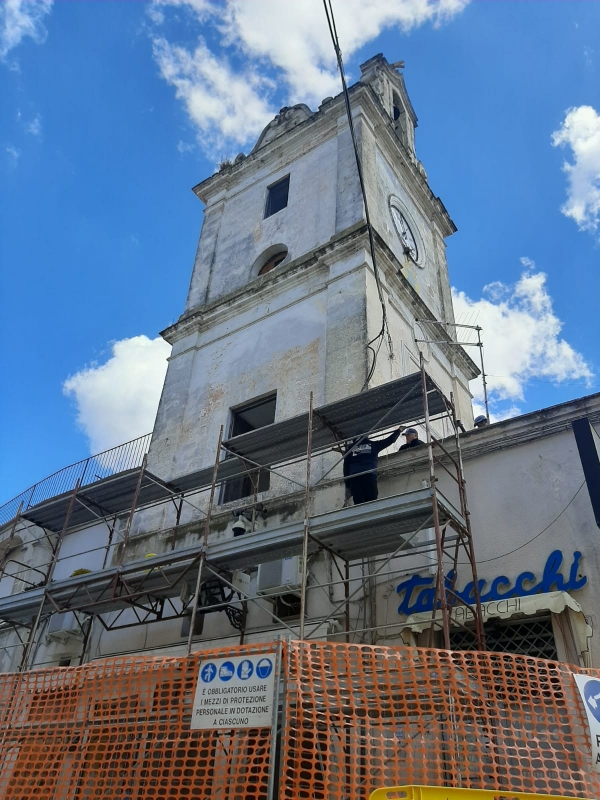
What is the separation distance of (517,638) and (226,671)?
3891 millimetres

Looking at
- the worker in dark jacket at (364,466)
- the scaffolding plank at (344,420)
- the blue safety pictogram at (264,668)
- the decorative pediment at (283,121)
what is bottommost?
the blue safety pictogram at (264,668)

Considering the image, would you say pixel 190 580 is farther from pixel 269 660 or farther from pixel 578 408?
pixel 578 408

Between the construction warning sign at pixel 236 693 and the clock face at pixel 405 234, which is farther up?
the clock face at pixel 405 234

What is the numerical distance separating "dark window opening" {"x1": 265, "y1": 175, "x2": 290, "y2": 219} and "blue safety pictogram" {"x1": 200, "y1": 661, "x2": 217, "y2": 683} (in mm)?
13634

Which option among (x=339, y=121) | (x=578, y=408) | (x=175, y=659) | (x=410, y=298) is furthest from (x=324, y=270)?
(x=175, y=659)

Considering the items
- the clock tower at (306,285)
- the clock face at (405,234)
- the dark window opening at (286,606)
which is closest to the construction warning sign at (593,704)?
the dark window opening at (286,606)

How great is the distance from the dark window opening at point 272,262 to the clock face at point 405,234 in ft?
9.99

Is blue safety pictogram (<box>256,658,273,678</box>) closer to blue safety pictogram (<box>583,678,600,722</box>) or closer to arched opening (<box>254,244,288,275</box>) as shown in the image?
blue safety pictogram (<box>583,678,600,722</box>)

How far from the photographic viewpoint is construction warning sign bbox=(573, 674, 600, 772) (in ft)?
18.7

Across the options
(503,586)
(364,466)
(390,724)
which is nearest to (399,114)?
(364,466)

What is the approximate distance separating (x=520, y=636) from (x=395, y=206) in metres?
12.3

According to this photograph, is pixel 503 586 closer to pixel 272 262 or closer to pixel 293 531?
pixel 293 531

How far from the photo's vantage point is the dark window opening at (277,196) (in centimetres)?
1830

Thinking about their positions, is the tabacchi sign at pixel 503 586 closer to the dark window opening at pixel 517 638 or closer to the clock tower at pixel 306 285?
the dark window opening at pixel 517 638
